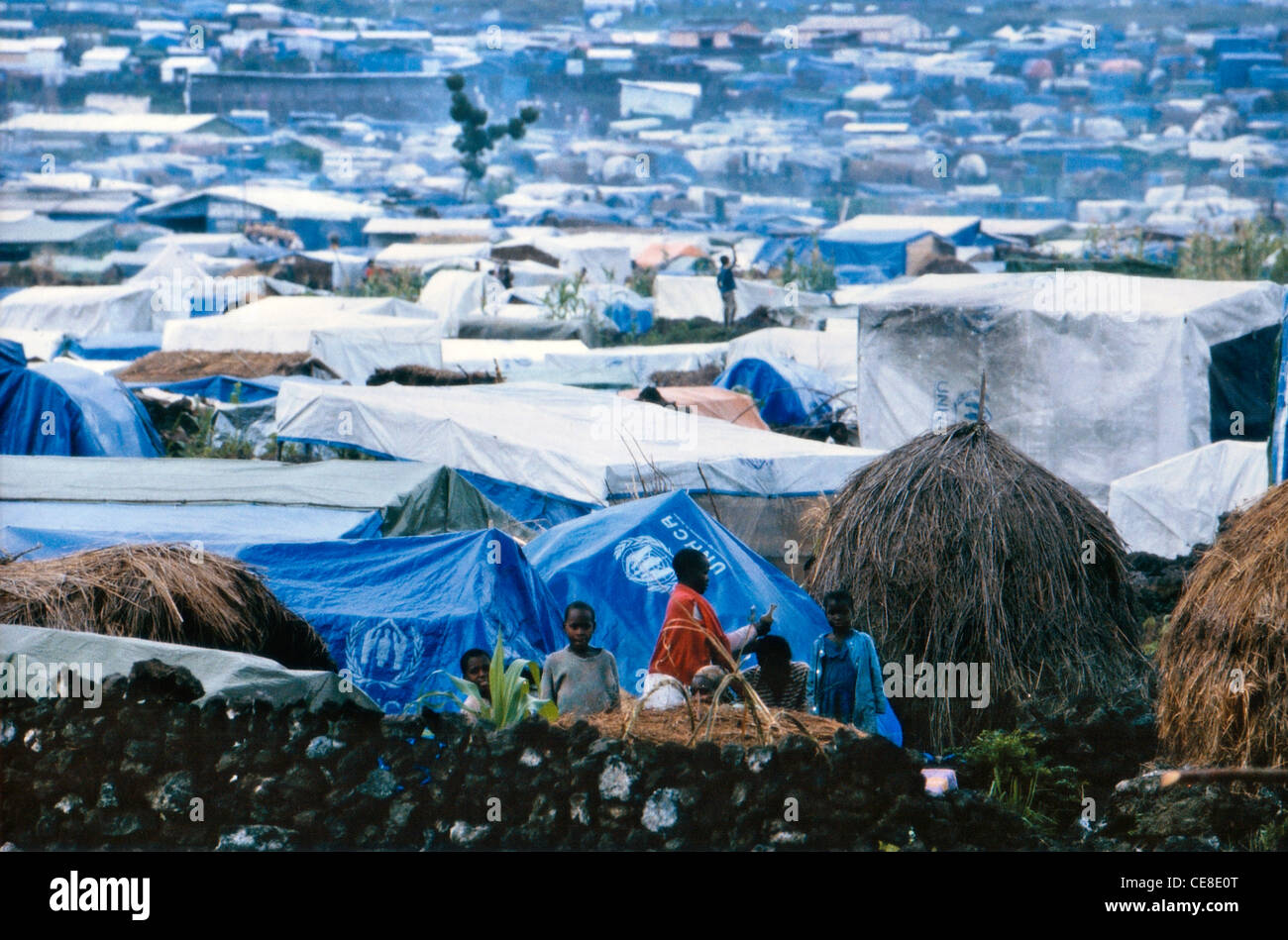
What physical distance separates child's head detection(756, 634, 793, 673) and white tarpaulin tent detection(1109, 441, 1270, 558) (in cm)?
785

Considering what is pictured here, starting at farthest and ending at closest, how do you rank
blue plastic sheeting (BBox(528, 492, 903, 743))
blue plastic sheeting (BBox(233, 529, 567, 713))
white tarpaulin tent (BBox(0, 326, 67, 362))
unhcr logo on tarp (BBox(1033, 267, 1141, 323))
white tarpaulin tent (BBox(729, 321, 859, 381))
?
white tarpaulin tent (BBox(0, 326, 67, 362))
white tarpaulin tent (BBox(729, 321, 859, 381))
unhcr logo on tarp (BBox(1033, 267, 1141, 323))
blue plastic sheeting (BBox(528, 492, 903, 743))
blue plastic sheeting (BBox(233, 529, 567, 713))

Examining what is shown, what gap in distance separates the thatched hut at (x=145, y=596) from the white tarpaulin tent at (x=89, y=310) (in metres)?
24.2

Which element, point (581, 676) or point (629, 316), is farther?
point (629, 316)

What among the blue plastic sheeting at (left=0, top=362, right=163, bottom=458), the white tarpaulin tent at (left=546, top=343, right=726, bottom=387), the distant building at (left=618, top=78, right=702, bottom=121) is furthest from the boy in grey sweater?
the distant building at (left=618, top=78, right=702, bottom=121)

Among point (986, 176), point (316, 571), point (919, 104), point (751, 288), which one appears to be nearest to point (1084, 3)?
point (919, 104)

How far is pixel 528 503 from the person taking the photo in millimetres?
13219

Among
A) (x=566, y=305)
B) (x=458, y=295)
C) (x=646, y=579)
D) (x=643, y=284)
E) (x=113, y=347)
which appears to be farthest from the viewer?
(x=643, y=284)

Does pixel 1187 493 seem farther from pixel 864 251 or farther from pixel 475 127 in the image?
pixel 475 127

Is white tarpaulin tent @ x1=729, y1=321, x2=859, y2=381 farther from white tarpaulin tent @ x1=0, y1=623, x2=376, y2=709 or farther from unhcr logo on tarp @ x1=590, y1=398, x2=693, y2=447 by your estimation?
white tarpaulin tent @ x1=0, y1=623, x2=376, y2=709

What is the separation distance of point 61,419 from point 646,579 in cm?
888

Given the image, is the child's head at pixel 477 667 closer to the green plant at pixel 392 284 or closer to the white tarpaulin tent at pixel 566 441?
the white tarpaulin tent at pixel 566 441

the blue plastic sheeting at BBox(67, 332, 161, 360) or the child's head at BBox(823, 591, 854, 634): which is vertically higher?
the child's head at BBox(823, 591, 854, 634)

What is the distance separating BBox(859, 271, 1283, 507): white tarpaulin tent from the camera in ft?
53.9

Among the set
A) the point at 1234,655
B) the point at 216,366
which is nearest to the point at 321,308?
the point at 216,366
